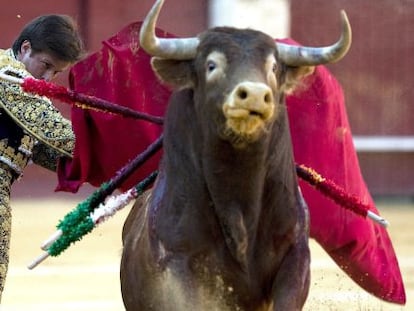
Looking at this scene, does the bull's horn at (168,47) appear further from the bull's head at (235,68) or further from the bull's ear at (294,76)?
the bull's ear at (294,76)

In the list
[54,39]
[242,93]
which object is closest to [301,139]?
[54,39]

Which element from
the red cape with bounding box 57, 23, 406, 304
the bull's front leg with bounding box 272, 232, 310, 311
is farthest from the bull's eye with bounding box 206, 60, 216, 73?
the red cape with bounding box 57, 23, 406, 304

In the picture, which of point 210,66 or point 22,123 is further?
point 22,123

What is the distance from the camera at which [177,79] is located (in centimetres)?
339

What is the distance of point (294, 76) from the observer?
341 centimetres

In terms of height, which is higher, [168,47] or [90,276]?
[168,47]

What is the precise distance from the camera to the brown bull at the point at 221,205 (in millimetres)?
3330

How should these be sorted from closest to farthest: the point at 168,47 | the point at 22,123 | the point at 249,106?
the point at 249,106, the point at 168,47, the point at 22,123

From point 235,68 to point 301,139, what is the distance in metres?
1.34

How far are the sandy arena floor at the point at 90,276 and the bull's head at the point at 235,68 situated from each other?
1.78 metres

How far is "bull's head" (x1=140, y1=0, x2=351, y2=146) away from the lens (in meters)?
3.06

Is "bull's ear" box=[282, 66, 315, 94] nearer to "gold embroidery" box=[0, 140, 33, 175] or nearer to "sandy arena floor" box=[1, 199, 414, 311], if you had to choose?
"gold embroidery" box=[0, 140, 33, 175]

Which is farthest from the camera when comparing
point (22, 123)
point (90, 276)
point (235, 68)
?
point (90, 276)

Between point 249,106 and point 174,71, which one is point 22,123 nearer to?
point 174,71
